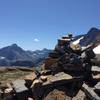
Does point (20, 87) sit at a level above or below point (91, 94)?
above

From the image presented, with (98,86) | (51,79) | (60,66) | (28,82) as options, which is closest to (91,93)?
(98,86)

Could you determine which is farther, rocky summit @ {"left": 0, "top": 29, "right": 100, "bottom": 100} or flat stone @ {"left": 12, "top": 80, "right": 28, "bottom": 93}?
flat stone @ {"left": 12, "top": 80, "right": 28, "bottom": 93}

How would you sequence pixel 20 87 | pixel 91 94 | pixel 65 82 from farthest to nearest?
pixel 20 87 → pixel 65 82 → pixel 91 94

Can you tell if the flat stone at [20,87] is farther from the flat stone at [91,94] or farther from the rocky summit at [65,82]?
the flat stone at [91,94]

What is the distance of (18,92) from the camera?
28.2m

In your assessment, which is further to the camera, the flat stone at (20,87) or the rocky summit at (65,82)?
the flat stone at (20,87)

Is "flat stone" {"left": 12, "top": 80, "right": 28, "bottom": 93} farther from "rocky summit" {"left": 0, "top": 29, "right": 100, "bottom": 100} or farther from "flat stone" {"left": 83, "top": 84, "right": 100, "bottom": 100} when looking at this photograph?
"flat stone" {"left": 83, "top": 84, "right": 100, "bottom": 100}

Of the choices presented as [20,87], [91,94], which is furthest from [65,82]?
[20,87]

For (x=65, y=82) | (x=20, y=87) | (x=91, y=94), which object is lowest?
(x=91, y=94)

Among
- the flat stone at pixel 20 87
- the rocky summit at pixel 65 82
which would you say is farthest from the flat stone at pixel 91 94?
the flat stone at pixel 20 87

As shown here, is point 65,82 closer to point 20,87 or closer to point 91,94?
point 91,94

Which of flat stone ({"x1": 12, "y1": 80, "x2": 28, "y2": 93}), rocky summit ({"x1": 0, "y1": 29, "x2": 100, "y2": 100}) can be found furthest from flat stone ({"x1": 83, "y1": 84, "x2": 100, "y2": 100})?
flat stone ({"x1": 12, "y1": 80, "x2": 28, "y2": 93})

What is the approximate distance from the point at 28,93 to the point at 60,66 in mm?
4317

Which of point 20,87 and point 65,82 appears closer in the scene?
point 65,82
